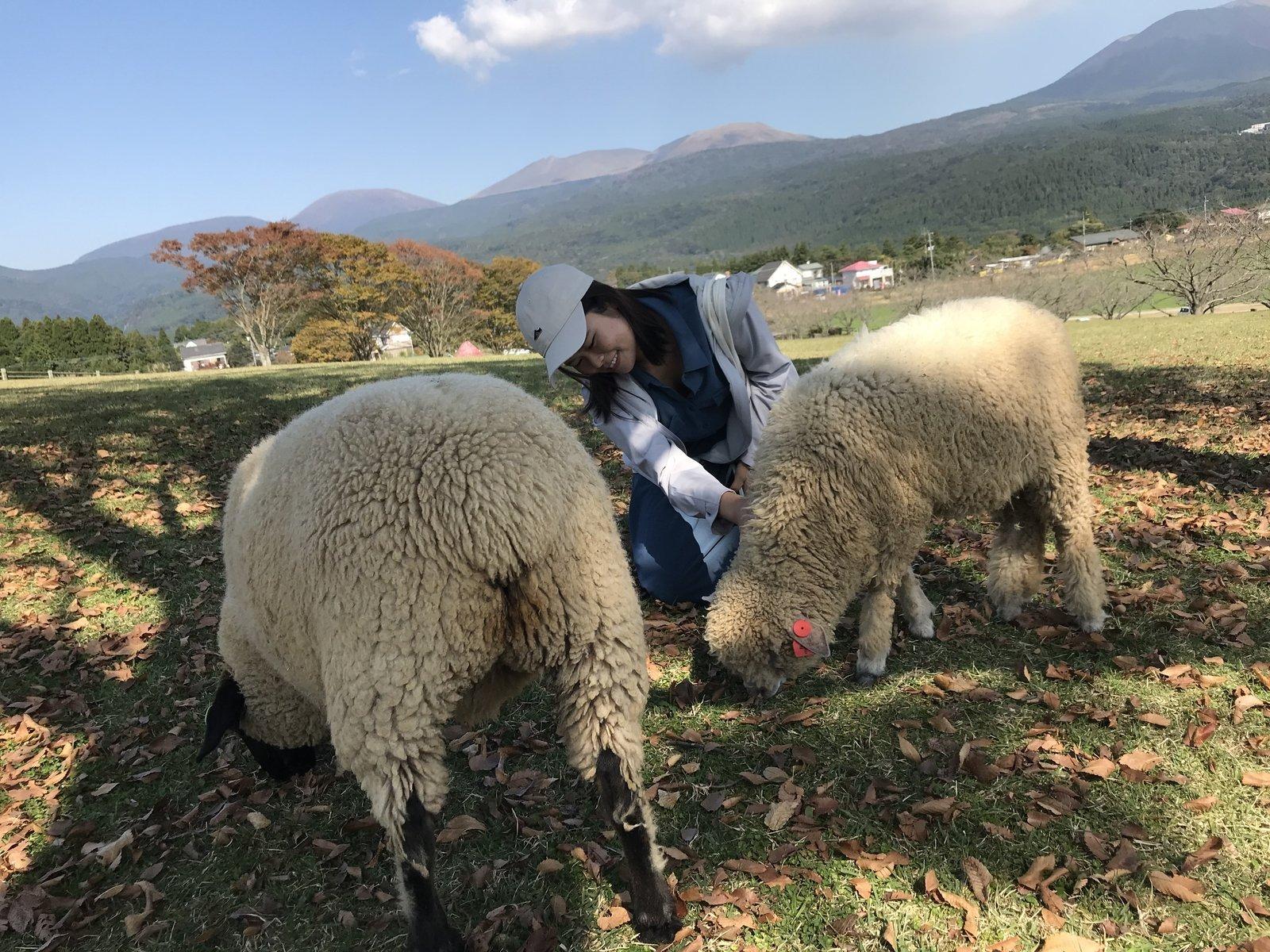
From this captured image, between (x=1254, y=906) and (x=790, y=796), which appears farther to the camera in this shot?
(x=790, y=796)

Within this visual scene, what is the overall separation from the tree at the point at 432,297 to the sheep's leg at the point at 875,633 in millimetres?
41518

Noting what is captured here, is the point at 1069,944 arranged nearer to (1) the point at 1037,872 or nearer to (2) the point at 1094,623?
(1) the point at 1037,872

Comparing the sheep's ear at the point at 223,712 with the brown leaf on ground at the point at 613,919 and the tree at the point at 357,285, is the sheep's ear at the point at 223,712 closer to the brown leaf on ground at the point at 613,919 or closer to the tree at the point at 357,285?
the brown leaf on ground at the point at 613,919

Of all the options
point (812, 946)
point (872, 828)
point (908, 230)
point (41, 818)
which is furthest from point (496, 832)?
point (908, 230)

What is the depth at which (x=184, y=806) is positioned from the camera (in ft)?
10.5

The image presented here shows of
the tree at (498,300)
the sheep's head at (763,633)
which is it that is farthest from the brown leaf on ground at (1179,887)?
the tree at (498,300)

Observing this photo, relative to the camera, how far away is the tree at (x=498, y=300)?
49.2 m

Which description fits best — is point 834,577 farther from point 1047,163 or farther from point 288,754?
point 1047,163

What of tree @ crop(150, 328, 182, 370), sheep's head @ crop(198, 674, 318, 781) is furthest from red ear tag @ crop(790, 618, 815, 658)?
tree @ crop(150, 328, 182, 370)

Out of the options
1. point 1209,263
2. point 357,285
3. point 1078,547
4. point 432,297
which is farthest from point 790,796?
point 432,297

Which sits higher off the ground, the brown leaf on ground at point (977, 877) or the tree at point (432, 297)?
the tree at point (432, 297)

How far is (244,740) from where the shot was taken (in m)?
3.14

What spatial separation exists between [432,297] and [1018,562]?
43.9m

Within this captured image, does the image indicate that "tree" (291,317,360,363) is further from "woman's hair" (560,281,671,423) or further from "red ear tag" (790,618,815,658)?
"red ear tag" (790,618,815,658)
